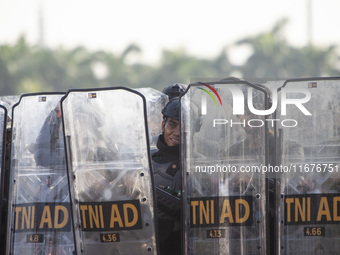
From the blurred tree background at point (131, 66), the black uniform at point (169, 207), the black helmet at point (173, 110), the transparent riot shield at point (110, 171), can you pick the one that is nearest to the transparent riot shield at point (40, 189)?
the transparent riot shield at point (110, 171)

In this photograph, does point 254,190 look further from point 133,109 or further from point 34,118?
point 34,118

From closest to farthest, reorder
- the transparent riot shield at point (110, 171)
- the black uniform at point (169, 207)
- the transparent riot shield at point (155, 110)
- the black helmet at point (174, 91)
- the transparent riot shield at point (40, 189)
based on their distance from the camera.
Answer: the transparent riot shield at point (110, 171), the transparent riot shield at point (40, 189), the black uniform at point (169, 207), the transparent riot shield at point (155, 110), the black helmet at point (174, 91)

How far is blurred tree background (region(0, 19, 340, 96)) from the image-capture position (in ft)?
102

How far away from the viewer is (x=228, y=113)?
155 inches

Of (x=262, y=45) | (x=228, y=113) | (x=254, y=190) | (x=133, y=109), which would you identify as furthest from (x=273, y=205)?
(x=262, y=45)

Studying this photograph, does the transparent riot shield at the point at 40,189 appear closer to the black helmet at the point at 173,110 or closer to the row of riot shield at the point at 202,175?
the row of riot shield at the point at 202,175

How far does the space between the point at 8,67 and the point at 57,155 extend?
2825 centimetres

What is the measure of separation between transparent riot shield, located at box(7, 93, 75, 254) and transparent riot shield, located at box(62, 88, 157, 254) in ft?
0.46

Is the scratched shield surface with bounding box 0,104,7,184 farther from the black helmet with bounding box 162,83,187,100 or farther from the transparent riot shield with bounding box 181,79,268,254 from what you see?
the black helmet with bounding box 162,83,187,100

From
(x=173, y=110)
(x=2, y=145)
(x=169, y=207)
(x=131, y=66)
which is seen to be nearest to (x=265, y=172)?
(x=169, y=207)

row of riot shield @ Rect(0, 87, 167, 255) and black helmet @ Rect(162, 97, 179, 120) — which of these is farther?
black helmet @ Rect(162, 97, 179, 120)

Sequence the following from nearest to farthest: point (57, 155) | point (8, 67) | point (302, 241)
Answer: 1. point (302, 241)
2. point (57, 155)
3. point (8, 67)

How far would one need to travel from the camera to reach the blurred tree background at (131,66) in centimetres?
3095

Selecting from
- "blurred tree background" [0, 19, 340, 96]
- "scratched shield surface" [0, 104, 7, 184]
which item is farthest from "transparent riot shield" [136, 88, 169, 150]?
"blurred tree background" [0, 19, 340, 96]
